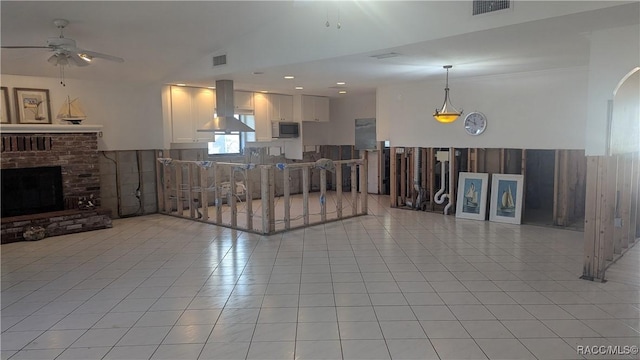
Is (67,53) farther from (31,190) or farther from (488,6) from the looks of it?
(488,6)

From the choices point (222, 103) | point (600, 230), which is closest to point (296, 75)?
point (222, 103)

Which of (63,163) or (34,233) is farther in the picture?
(63,163)

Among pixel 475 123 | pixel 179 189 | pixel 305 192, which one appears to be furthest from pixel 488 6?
pixel 179 189

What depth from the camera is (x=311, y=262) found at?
5008 mm

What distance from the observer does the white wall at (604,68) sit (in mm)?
3938

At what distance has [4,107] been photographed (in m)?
6.52

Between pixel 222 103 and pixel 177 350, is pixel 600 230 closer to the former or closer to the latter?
pixel 177 350

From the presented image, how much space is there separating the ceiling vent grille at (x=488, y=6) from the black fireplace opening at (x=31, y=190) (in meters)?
6.84

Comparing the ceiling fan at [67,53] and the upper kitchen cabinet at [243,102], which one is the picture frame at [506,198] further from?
the ceiling fan at [67,53]

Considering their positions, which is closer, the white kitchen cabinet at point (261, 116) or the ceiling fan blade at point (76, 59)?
the ceiling fan blade at point (76, 59)

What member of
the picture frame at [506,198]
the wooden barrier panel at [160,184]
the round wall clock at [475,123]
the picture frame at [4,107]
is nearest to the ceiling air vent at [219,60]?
the wooden barrier panel at [160,184]

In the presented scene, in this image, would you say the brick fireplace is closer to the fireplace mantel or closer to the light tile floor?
the fireplace mantel

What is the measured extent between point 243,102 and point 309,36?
4247mm

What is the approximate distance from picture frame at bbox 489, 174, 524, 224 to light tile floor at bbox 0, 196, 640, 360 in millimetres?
860
